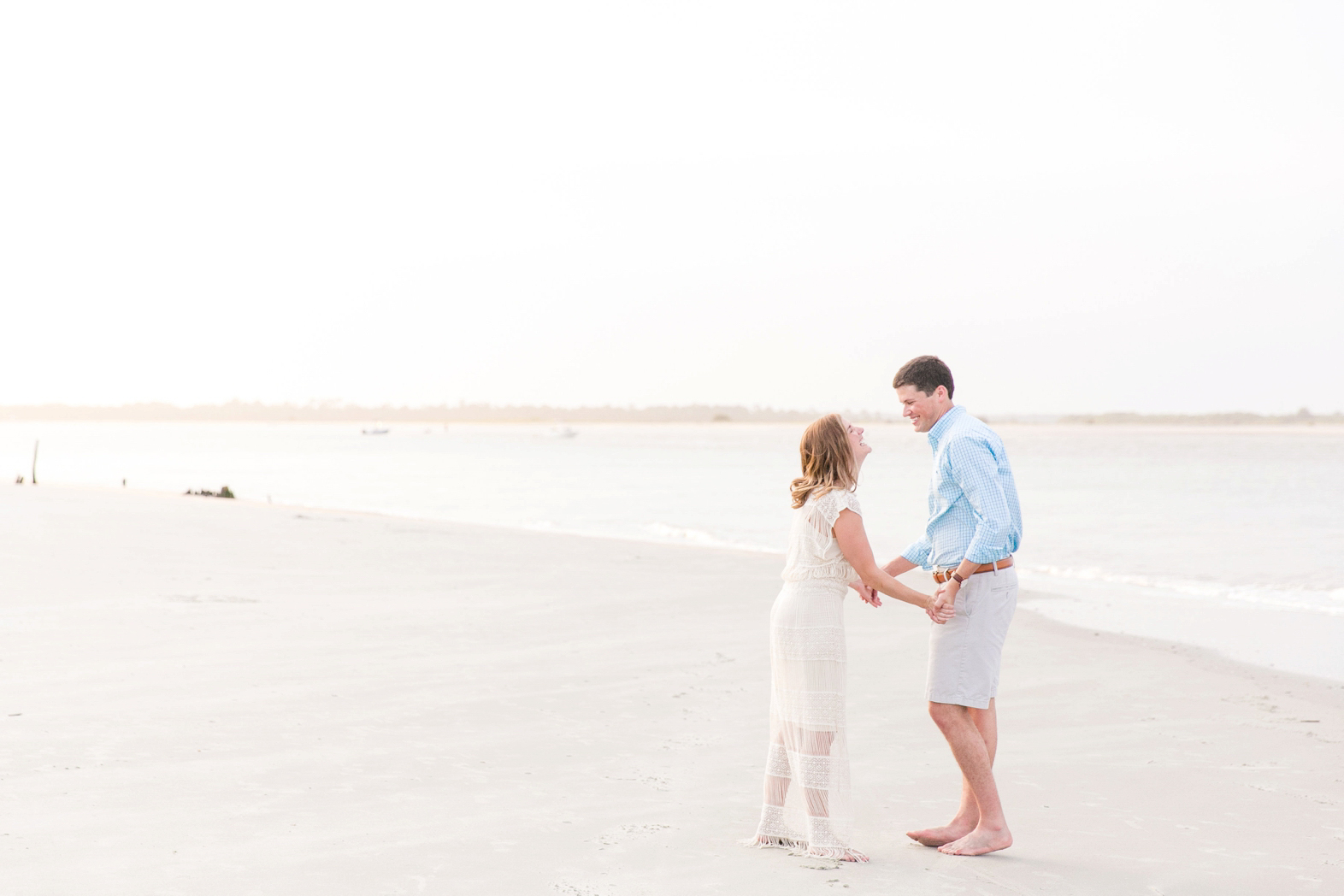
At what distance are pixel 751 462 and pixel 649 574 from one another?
6077 centimetres

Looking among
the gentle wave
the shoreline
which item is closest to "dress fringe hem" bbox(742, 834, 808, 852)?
the shoreline

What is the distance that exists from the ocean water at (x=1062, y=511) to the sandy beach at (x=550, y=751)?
125 inches

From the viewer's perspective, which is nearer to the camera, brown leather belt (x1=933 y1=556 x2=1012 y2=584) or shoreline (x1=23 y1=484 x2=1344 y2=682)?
brown leather belt (x1=933 y1=556 x2=1012 y2=584)

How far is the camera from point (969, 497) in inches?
171

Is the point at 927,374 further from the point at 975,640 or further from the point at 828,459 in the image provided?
the point at 975,640

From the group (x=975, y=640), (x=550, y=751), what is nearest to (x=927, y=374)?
(x=975, y=640)

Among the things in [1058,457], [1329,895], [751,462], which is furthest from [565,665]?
[1058,457]

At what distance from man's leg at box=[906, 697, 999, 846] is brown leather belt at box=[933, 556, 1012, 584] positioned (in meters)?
0.53

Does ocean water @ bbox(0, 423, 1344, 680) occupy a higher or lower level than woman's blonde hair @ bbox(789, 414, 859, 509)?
lower

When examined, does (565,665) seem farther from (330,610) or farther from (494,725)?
(330,610)

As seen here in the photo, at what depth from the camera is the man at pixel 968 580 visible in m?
4.30

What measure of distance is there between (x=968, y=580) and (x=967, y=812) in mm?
1051

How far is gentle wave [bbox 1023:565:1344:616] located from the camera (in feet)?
48.2

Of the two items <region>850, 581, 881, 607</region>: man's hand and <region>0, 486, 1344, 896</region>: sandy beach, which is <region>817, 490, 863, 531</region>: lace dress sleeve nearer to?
A: <region>850, 581, 881, 607</region>: man's hand
